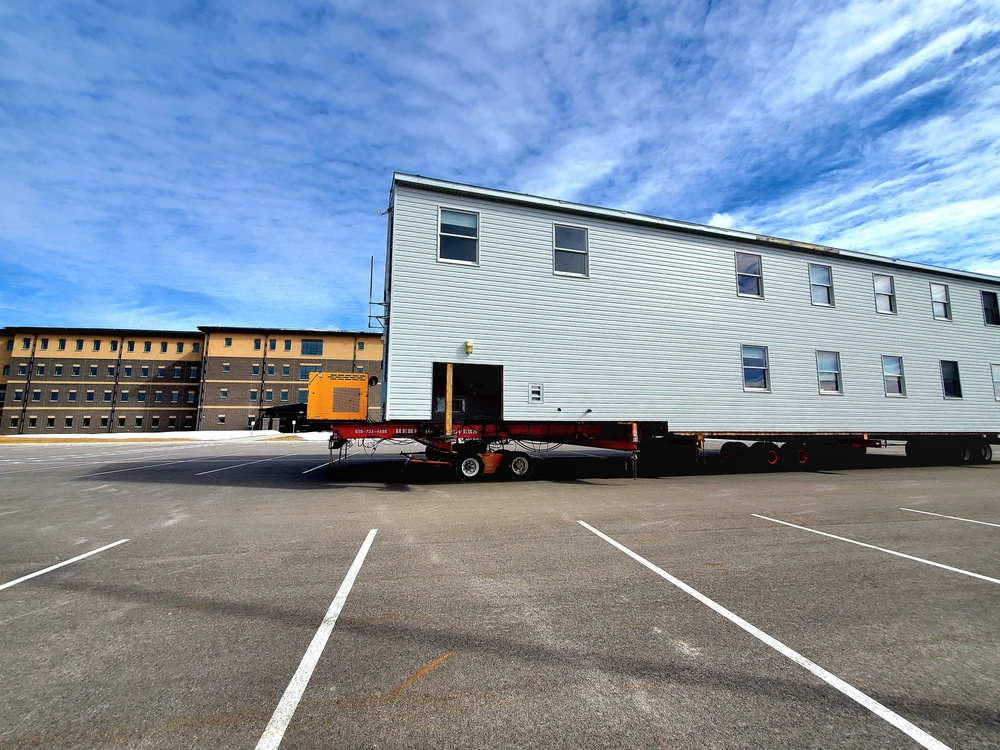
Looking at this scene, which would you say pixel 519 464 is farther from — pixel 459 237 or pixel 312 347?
pixel 312 347

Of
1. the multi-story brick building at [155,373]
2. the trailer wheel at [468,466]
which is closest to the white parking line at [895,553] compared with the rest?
the trailer wheel at [468,466]

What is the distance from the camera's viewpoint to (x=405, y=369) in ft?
37.1

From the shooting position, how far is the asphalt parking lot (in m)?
2.56

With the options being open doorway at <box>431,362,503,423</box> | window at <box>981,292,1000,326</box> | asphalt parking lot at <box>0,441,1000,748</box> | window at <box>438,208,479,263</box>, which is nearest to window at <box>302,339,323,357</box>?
open doorway at <box>431,362,503,423</box>

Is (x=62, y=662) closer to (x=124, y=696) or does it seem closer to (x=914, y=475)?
(x=124, y=696)

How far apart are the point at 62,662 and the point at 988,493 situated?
15833 mm

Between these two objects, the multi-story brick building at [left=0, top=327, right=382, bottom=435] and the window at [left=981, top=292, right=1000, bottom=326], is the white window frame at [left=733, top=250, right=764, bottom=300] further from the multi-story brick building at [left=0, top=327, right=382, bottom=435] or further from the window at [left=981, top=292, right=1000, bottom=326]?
the multi-story brick building at [left=0, top=327, right=382, bottom=435]

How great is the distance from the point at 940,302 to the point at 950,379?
3020mm

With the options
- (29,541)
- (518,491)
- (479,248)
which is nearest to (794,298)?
(479,248)

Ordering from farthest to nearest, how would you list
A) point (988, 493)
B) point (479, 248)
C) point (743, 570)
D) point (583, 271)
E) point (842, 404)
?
point (842, 404)
point (583, 271)
point (479, 248)
point (988, 493)
point (743, 570)

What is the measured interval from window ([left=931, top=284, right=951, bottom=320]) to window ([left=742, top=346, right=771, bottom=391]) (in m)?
8.67

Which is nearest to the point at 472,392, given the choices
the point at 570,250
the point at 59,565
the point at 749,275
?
the point at 570,250

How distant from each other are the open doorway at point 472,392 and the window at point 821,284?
11.2 m

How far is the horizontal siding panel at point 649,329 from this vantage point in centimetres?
1180
